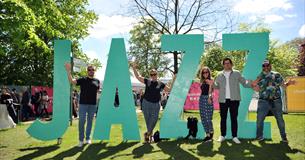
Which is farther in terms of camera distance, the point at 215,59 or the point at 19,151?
Answer: the point at 215,59

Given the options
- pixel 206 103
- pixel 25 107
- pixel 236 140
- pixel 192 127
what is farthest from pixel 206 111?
pixel 25 107

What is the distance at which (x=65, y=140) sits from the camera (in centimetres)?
902

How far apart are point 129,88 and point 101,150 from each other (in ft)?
6.13

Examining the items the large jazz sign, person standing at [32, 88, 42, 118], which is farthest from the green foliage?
the large jazz sign

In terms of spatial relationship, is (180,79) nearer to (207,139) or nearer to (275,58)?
(207,139)

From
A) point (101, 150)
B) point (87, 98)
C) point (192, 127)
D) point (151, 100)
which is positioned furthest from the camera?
point (192, 127)

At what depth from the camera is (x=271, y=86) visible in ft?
24.7

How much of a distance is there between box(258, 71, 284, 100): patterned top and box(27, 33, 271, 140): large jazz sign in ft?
3.07

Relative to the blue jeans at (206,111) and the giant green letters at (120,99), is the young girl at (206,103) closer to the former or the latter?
the blue jeans at (206,111)

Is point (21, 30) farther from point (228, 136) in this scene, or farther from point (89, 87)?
point (228, 136)

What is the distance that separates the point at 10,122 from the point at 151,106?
→ 24.9 ft

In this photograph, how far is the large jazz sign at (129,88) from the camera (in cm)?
855

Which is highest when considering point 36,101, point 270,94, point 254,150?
point 270,94

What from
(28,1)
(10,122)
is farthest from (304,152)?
(28,1)
